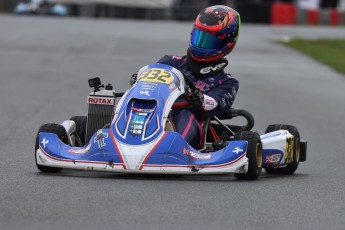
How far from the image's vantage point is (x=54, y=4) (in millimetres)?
39531

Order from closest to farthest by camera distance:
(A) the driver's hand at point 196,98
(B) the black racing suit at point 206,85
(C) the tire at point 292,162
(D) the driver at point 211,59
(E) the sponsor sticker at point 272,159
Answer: (A) the driver's hand at point 196,98, (B) the black racing suit at point 206,85, (E) the sponsor sticker at point 272,159, (D) the driver at point 211,59, (C) the tire at point 292,162

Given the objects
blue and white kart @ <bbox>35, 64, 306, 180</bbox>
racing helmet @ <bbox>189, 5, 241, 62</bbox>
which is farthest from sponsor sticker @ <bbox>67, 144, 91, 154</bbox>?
racing helmet @ <bbox>189, 5, 241, 62</bbox>

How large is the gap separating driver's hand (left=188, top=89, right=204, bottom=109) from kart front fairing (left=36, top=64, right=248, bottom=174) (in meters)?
0.23

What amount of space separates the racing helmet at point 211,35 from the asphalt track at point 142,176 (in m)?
1.05

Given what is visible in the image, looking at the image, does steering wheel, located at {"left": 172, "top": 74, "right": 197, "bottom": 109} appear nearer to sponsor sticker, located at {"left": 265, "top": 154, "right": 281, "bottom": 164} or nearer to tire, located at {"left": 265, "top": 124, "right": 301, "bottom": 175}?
sponsor sticker, located at {"left": 265, "top": 154, "right": 281, "bottom": 164}

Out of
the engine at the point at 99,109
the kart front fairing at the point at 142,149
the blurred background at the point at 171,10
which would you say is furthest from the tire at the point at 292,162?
the blurred background at the point at 171,10

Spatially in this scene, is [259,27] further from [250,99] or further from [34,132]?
[34,132]

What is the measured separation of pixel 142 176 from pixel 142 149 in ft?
1.52

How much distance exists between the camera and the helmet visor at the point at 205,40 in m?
8.44

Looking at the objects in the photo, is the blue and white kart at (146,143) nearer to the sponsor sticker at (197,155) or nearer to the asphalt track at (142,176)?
the sponsor sticker at (197,155)

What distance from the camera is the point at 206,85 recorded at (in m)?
8.48

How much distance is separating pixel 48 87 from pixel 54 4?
2339 cm

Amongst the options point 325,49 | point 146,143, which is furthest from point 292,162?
point 325,49

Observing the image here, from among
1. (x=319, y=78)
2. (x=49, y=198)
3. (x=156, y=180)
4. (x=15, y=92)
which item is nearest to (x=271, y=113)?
(x=15, y=92)
